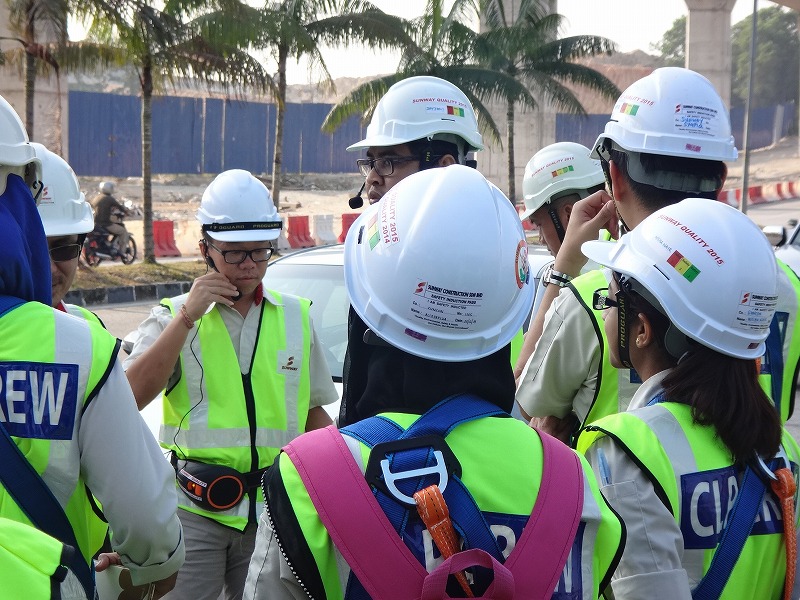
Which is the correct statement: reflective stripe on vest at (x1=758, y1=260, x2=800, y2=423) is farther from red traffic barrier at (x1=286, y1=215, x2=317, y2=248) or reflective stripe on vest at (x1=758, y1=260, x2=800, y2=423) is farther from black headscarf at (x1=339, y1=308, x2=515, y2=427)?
red traffic barrier at (x1=286, y1=215, x2=317, y2=248)

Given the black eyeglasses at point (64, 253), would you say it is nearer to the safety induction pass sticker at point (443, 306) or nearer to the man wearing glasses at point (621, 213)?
the man wearing glasses at point (621, 213)

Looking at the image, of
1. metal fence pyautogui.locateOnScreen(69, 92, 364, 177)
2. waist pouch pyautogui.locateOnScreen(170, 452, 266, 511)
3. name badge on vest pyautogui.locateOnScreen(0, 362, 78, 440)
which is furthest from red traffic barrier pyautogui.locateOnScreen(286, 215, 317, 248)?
name badge on vest pyautogui.locateOnScreen(0, 362, 78, 440)

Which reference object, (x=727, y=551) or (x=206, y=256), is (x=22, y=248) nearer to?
(x=727, y=551)

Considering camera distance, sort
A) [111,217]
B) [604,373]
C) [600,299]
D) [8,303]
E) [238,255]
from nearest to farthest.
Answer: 1. [8,303]
2. [600,299]
3. [604,373]
4. [238,255]
5. [111,217]

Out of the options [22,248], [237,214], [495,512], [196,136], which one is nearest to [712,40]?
[196,136]

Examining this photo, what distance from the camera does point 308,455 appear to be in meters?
1.63

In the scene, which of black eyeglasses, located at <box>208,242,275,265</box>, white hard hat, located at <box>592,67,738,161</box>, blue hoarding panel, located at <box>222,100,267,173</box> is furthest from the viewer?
blue hoarding panel, located at <box>222,100,267,173</box>

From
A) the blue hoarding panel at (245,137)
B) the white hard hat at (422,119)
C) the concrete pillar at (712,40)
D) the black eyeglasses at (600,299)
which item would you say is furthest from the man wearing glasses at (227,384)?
the concrete pillar at (712,40)

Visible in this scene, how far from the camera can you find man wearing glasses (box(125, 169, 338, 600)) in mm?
3523

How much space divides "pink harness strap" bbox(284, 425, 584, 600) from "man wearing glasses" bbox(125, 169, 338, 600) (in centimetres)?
195

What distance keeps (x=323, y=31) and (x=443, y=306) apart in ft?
→ 63.2

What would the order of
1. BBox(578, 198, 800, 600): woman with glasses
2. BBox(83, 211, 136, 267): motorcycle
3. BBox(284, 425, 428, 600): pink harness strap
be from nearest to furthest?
BBox(284, 425, 428, 600): pink harness strap < BBox(578, 198, 800, 600): woman with glasses < BBox(83, 211, 136, 267): motorcycle

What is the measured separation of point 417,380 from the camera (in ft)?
5.92

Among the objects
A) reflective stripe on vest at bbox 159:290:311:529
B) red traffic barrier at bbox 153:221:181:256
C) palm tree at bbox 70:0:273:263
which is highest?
palm tree at bbox 70:0:273:263
